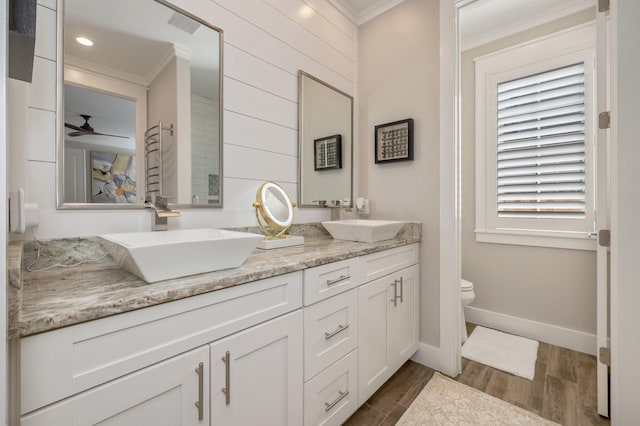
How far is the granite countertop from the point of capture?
0.61 metres

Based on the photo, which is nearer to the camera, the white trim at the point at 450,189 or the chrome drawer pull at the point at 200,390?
the chrome drawer pull at the point at 200,390

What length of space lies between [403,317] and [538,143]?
1.86 m

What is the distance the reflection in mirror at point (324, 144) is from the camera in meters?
2.03

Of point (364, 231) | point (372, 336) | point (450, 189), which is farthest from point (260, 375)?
point (450, 189)

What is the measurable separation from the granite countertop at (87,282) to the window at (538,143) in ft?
6.24

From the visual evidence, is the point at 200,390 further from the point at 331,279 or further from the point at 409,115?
the point at 409,115

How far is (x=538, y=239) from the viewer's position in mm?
2379

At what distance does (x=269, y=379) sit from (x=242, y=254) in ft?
1.53

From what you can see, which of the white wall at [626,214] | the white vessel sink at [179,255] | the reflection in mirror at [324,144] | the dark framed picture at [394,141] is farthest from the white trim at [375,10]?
the white vessel sink at [179,255]

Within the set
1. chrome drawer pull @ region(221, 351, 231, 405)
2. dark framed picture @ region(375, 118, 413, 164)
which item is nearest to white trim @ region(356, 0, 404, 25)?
dark framed picture @ region(375, 118, 413, 164)

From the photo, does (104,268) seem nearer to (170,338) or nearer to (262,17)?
(170,338)

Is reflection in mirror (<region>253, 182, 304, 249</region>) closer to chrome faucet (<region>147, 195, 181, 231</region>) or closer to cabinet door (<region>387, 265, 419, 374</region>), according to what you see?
chrome faucet (<region>147, 195, 181, 231</region>)

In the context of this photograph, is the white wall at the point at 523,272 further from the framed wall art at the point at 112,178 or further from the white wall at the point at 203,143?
the framed wall art at the point at 112,178

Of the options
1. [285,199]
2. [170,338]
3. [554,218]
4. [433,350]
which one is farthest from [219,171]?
[554,218]
